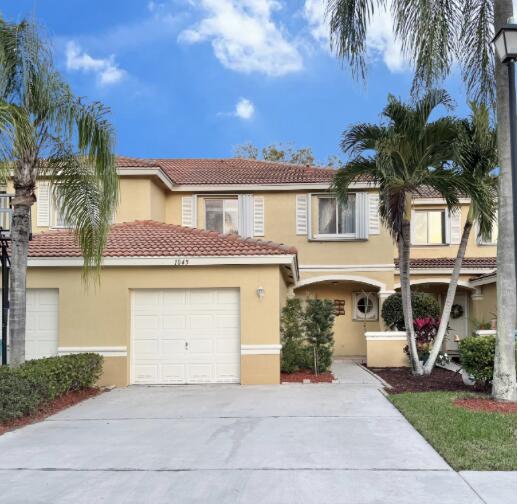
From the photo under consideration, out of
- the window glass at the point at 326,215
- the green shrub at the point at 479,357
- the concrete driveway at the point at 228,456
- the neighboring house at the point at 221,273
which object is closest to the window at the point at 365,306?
the neighboring house at the point at 221,273

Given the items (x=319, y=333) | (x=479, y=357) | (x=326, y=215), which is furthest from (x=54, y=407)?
(x=326, y=215)

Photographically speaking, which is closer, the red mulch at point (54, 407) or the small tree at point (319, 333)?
the red mulch at point (54, 407)

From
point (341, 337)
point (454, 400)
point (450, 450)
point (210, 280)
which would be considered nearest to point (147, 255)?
point (210, 280)

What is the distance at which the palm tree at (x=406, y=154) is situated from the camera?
13.8 meters

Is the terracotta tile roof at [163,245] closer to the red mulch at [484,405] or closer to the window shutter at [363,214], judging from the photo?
the red mulch at [484,405]

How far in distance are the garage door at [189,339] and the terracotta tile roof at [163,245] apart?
1.00 metres

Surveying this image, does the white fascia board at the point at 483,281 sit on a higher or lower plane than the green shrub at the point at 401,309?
higher

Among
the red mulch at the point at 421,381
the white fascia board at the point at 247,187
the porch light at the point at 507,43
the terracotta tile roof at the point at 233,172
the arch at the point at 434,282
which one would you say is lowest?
the red mulch at the point at 421,381

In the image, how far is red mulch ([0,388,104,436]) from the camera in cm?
930

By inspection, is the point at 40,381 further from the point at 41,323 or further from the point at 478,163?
the point at 478,163

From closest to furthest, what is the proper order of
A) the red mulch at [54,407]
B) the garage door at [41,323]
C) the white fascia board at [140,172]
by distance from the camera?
the red mulch at [54,407] < the garage door at [41,323] < the white fascia board at [140,172]

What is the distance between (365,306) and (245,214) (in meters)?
5.73

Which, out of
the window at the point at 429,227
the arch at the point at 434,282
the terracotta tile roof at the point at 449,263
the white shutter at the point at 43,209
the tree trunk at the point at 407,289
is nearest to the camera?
the tree trunk at the point at 407,289

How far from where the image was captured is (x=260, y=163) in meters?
25.0
